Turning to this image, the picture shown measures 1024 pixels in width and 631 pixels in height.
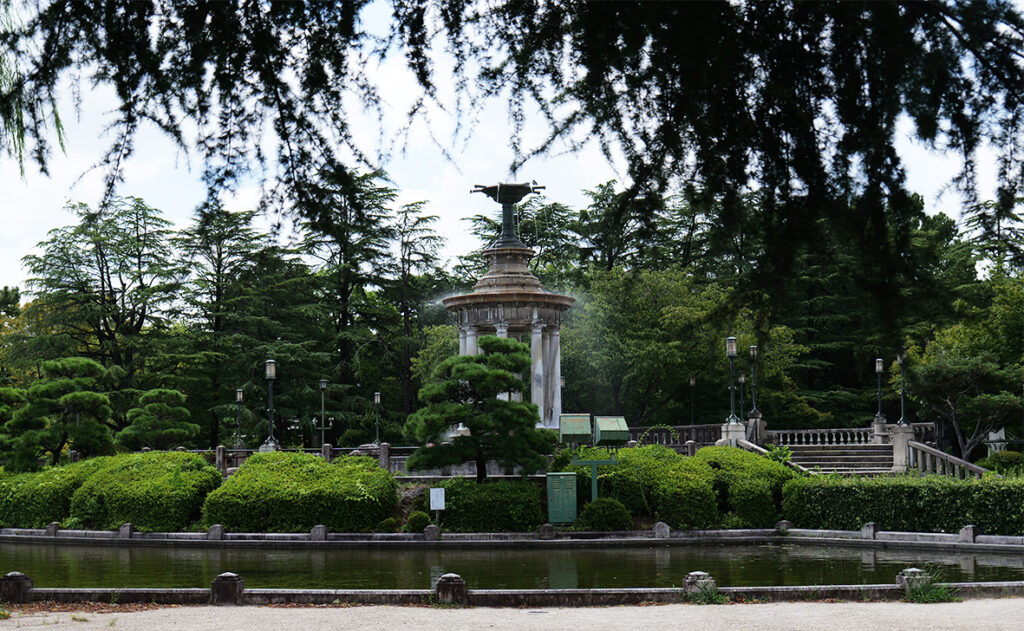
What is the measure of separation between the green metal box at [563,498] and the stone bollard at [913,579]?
533 inches

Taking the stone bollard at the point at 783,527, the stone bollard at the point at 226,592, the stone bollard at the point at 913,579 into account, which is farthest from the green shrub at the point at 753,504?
the stone bollard at the point at 226,592

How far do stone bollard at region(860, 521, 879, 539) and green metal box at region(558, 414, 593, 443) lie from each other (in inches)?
334

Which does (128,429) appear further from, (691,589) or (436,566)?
(691,589)

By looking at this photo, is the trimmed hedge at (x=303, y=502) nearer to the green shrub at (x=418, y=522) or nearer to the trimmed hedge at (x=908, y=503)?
the green shrub at (x=418, y=522)

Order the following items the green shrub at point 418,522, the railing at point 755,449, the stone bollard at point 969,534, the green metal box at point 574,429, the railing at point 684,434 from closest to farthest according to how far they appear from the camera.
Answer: the stone bollard at point 969,534
the green shrub at point 418,522
the green metal box at point 574,429
the railing at point 755,449
the railing at point 684,434

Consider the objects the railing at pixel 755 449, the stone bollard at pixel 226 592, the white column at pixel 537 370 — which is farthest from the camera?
the white column at pixel 537 370

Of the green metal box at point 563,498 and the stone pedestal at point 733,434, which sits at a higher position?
the stone pedestal at point 733,434

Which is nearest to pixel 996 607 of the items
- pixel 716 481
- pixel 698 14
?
pixel 698 14

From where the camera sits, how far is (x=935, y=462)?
97.4 feet

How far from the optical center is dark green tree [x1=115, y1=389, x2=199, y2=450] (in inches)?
1460

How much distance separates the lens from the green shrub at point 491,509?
25828 millimetres

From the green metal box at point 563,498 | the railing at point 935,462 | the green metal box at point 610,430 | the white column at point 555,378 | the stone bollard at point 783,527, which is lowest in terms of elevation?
the stone bollard at point 783,527

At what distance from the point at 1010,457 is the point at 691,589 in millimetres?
26451

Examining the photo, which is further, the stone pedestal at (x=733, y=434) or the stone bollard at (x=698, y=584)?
the stone pedestal at (x=733, y=434)
